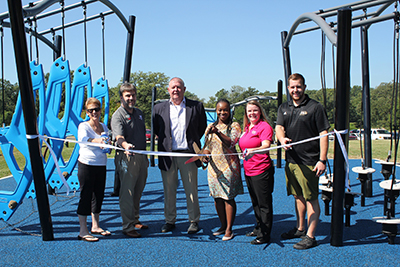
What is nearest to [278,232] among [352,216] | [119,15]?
[352,216]

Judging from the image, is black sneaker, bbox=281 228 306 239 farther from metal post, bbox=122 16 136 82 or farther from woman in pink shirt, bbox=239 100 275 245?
metal post, bbox=122 16 136 82

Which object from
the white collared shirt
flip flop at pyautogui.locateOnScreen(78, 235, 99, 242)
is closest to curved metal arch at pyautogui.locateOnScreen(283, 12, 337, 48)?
the white collared shirt

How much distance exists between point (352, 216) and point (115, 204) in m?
3.78

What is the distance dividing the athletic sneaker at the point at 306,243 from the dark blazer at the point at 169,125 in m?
1.47

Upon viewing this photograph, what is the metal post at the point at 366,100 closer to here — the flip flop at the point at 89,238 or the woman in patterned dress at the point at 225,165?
the woman in patterned dress at the point at 225,165

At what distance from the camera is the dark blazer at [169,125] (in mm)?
4270

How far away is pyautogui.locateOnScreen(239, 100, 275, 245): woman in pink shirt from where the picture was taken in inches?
148

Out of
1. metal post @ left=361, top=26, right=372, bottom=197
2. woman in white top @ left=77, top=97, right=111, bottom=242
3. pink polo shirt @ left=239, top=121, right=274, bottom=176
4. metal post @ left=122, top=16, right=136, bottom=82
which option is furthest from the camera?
metal post @ left=122, top=16, right=136, bottom=82

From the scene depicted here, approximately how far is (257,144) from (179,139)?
3.33 ft

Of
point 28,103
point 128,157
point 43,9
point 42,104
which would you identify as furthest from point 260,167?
point 43,9

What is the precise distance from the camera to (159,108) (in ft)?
14.3

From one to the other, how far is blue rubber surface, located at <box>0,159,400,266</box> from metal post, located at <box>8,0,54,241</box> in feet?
1.17

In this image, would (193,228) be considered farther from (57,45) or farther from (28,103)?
(57,45)

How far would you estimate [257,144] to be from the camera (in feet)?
12.5
